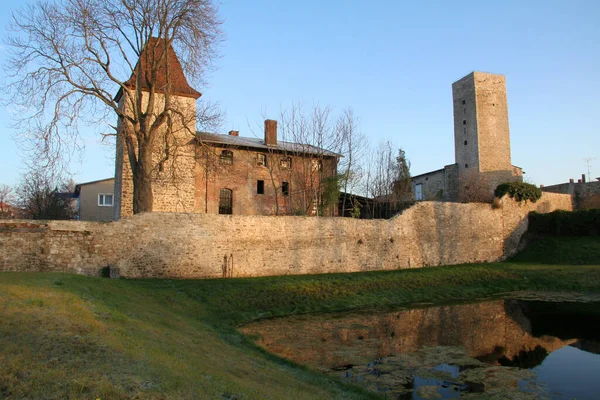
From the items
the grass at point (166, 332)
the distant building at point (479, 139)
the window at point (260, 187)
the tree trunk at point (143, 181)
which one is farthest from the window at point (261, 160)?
the distant building at point (479, 139)

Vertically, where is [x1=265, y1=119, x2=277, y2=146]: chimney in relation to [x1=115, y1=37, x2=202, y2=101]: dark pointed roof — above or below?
below

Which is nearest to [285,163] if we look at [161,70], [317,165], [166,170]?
[317,165]

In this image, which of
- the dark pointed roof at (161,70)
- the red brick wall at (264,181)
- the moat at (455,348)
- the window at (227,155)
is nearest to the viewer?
the moat at (455,348)

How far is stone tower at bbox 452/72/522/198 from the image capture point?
39812 millimetres

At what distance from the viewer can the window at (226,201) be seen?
28.5 meters

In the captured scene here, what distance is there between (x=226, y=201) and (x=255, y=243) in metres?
10.6

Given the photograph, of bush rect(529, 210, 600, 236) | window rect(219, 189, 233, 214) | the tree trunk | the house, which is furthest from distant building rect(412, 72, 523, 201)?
the house

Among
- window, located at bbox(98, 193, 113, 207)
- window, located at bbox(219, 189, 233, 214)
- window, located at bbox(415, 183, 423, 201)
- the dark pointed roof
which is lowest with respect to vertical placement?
window, located at bbox(219, 189, 233, 214)

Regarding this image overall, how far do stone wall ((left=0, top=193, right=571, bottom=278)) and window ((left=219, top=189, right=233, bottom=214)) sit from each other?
9958 mm

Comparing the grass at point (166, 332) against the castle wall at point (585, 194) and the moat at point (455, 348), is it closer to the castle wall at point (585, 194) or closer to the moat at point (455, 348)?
the moat at point (455, 348)

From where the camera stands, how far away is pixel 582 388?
7.96 meters

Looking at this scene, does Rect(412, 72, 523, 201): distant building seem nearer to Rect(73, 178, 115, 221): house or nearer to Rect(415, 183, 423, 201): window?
Rect(415, 183, 423, 201): window

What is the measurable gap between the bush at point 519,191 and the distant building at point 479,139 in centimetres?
1066

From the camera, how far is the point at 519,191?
27.4 metres
